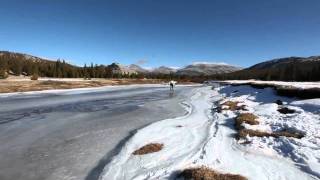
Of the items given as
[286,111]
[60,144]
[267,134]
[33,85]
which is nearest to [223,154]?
[267,134]

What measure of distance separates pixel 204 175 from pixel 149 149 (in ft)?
16.6

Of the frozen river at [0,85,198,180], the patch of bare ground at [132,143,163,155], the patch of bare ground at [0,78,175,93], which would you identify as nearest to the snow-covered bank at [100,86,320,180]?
the patch of bare ground at [132,143,163,155]

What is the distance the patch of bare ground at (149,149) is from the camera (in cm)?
1487

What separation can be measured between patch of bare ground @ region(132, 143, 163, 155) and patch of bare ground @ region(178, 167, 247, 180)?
380 cm

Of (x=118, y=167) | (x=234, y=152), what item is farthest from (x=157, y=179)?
(x=234, y=152)

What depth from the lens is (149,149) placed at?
15.3 meters

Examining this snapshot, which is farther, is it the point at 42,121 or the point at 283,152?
the point at 42,121

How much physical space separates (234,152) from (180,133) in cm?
541

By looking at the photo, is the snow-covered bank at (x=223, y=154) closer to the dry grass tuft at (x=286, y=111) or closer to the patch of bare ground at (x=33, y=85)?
the dry grass tuft at (x=286, y=111)

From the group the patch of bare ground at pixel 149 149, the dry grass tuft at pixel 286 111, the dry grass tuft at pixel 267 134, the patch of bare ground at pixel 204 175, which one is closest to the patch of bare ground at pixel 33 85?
the dry grass tuft at pixel 286 111

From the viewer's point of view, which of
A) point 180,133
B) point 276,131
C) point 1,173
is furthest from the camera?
point 180,133

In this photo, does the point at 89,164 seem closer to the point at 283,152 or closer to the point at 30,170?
the point at 30,170

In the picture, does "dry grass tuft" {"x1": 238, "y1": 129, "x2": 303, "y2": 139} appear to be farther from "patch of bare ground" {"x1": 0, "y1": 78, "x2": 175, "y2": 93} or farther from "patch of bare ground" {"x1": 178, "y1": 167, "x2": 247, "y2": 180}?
"patch of bare ground" {"x1": 0, "y1": 78, "x2": 175, "y2": 93}

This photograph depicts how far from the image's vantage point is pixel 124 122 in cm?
2486
